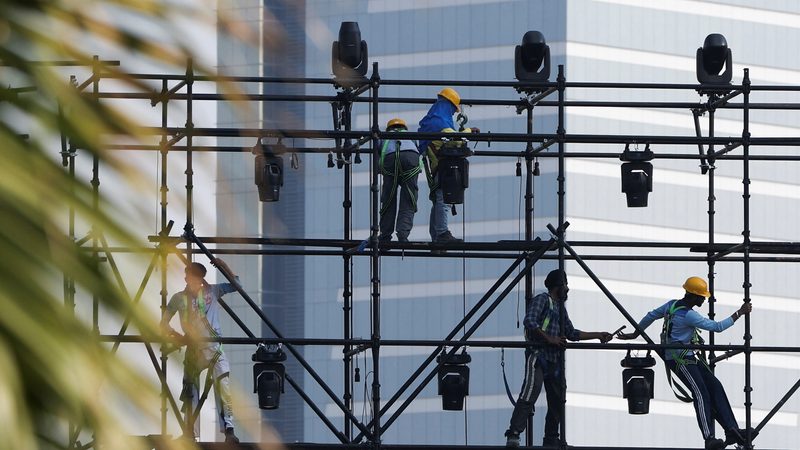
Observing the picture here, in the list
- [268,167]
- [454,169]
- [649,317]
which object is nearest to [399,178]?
[454,169]

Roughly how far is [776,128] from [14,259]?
213 feet

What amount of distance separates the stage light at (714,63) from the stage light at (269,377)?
4181 millimetres

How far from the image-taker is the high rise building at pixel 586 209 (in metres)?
61.3

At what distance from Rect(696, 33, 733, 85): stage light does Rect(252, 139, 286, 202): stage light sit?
3.54 meters

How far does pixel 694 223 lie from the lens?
63.7m

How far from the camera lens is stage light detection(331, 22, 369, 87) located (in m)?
15.2

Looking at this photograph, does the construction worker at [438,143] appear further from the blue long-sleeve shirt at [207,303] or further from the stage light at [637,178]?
the blue long-sleeve shirt at [207,303]

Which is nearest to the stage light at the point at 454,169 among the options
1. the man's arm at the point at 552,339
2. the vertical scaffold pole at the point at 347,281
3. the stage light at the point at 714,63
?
the vertical scaffold pole at the point at 347,281

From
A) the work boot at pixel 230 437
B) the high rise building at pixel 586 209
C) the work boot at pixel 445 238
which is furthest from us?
the high rise building at pixel 586 209

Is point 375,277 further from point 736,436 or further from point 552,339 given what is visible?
point 736,436

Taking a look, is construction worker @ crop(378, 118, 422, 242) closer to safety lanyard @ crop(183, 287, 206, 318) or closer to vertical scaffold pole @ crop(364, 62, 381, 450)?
vertical scaffold pole @ crop(364, 62, 381, 450)

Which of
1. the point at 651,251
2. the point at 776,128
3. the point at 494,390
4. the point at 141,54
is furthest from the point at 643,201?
the point at 776,128

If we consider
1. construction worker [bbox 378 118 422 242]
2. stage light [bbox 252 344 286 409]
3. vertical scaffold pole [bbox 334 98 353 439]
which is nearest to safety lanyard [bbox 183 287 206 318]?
stage light [bbox 252 344 286 409]

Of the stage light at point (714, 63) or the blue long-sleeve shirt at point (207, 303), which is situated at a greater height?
the stage light at point (714, 63)
